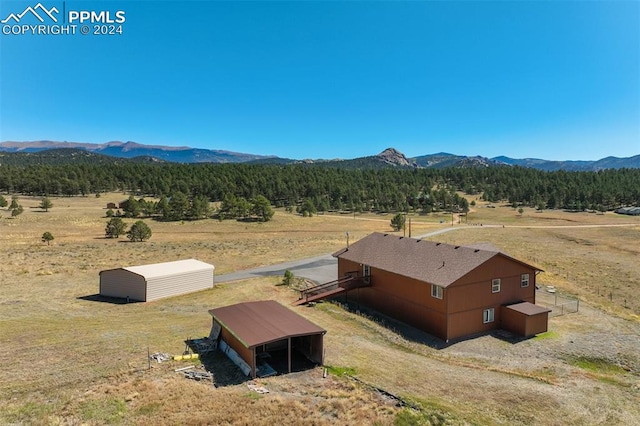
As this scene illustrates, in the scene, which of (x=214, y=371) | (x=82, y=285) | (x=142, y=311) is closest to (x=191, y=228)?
(x=82, y=285)

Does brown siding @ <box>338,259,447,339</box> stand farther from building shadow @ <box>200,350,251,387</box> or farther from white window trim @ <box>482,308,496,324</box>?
building shadow @ <box>200,350,251,387</box>

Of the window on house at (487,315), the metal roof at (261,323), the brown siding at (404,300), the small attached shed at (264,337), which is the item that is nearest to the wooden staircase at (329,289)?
the brown siding at (404,300)

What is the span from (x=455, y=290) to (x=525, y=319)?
537 centimetres

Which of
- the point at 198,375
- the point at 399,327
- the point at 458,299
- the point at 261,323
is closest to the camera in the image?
the point at 198,375

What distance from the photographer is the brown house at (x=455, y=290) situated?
26.1 m

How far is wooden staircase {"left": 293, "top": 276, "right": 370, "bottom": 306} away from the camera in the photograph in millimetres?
31431

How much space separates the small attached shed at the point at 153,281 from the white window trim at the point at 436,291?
62.4 feet

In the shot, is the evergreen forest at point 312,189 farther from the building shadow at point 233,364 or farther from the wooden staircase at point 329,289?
the building shadow at point 233,364

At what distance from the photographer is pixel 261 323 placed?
1923cm

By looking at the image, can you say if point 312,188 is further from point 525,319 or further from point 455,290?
point 525,319

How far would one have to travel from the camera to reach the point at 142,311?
27641mm

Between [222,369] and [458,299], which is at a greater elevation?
[458,299]

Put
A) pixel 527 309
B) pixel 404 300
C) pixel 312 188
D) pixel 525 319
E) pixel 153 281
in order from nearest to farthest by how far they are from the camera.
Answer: pixel 525 319, pixel 527 309, pixel 404 300, pixel 153 281, pixel 312 188

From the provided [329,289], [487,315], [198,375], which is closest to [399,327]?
[487,315]
